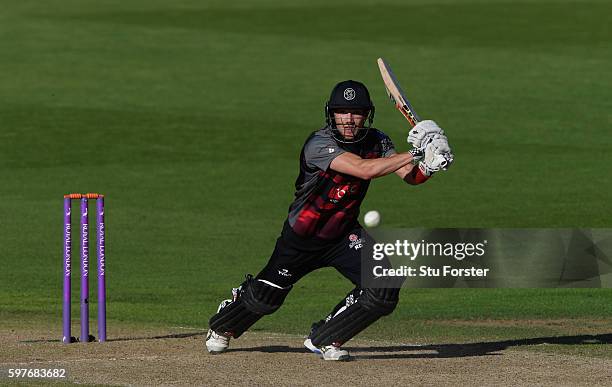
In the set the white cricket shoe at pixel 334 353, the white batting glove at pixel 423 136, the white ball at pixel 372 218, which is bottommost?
the white cricket shoe at pixel 334 353

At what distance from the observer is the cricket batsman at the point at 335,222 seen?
10.0 metres

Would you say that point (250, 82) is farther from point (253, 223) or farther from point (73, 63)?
point (253, 223)

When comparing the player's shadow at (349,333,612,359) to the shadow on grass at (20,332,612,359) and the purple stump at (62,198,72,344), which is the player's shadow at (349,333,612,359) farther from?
the purple stump at (62,198,72,344)

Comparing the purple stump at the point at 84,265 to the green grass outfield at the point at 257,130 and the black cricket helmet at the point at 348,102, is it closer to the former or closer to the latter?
the green grass outfield at the point at 257,130

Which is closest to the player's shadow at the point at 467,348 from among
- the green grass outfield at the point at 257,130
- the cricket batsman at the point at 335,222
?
the cricket batsman at the point at 335,222

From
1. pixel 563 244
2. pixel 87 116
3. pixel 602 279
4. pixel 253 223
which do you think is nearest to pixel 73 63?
pixel 87 116

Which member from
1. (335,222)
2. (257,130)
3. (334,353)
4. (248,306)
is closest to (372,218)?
(335,222)

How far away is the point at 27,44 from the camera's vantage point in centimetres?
3516

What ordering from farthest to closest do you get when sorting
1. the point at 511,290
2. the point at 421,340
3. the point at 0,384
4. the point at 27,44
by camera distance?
1. the point at 27,44
2. the point at 511,290
3. the point at 421,340
4. the point at 0,384

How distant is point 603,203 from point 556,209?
800 mm

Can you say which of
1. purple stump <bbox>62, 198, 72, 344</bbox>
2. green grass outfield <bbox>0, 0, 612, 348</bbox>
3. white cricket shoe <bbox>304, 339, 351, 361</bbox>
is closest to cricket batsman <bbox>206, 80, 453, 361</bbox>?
white cricket shoe <bbox>304, 339, 351, 361</bbox>

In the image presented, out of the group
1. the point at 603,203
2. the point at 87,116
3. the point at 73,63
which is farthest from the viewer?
the point at 73,63

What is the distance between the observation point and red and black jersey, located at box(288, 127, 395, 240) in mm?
10039

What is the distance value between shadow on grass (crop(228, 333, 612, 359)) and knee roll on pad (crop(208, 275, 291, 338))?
29 centimetres
